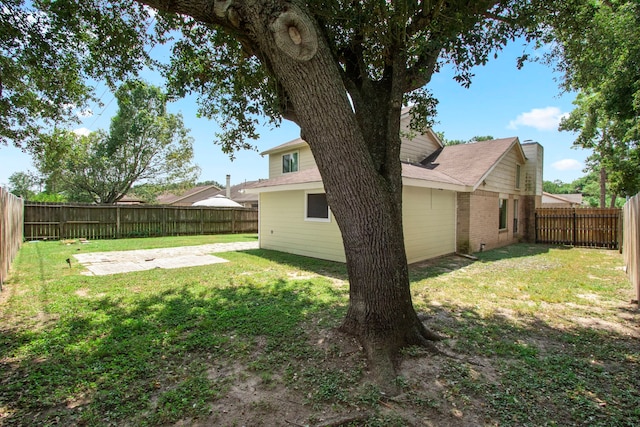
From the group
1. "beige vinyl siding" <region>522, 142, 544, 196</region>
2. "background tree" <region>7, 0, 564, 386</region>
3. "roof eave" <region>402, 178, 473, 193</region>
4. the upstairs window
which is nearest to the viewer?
"background tree" <region>7, 0, 564, 386</region>

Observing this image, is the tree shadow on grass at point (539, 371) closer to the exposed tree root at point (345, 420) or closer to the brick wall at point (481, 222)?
the exposed tree root at point (345, 420)

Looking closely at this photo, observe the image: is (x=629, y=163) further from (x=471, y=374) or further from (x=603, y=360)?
(x=471, y=374)

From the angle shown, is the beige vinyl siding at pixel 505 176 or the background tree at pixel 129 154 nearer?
the beige vinyl siding at pixel 505 176

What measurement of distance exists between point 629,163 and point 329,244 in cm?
1462

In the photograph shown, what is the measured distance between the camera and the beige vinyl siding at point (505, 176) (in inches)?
492

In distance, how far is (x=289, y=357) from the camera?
11.2 feet

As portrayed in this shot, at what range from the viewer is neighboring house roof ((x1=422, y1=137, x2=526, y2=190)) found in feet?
38.3

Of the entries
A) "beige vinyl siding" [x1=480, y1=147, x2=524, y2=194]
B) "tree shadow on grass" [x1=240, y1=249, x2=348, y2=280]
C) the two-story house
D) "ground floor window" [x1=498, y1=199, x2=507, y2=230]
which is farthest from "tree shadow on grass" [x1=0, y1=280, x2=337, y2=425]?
"ground floor window" [x1=498, y1=199, x2=507, y2=230]

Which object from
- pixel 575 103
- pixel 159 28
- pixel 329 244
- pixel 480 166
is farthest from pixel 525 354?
pixel 575 103

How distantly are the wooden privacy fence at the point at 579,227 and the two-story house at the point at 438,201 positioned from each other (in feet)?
2.05

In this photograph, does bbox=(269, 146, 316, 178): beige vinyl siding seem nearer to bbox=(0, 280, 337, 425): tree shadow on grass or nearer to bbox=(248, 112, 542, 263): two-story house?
bbox=(248, 112, 542, 263): two-story house

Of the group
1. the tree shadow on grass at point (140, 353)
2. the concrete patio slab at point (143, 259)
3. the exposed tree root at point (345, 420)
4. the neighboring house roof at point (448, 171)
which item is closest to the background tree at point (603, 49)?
the neighboring house roof at point (448, 171)

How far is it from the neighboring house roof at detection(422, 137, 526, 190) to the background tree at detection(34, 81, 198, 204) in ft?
59.7

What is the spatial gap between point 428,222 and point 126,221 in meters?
14.8
